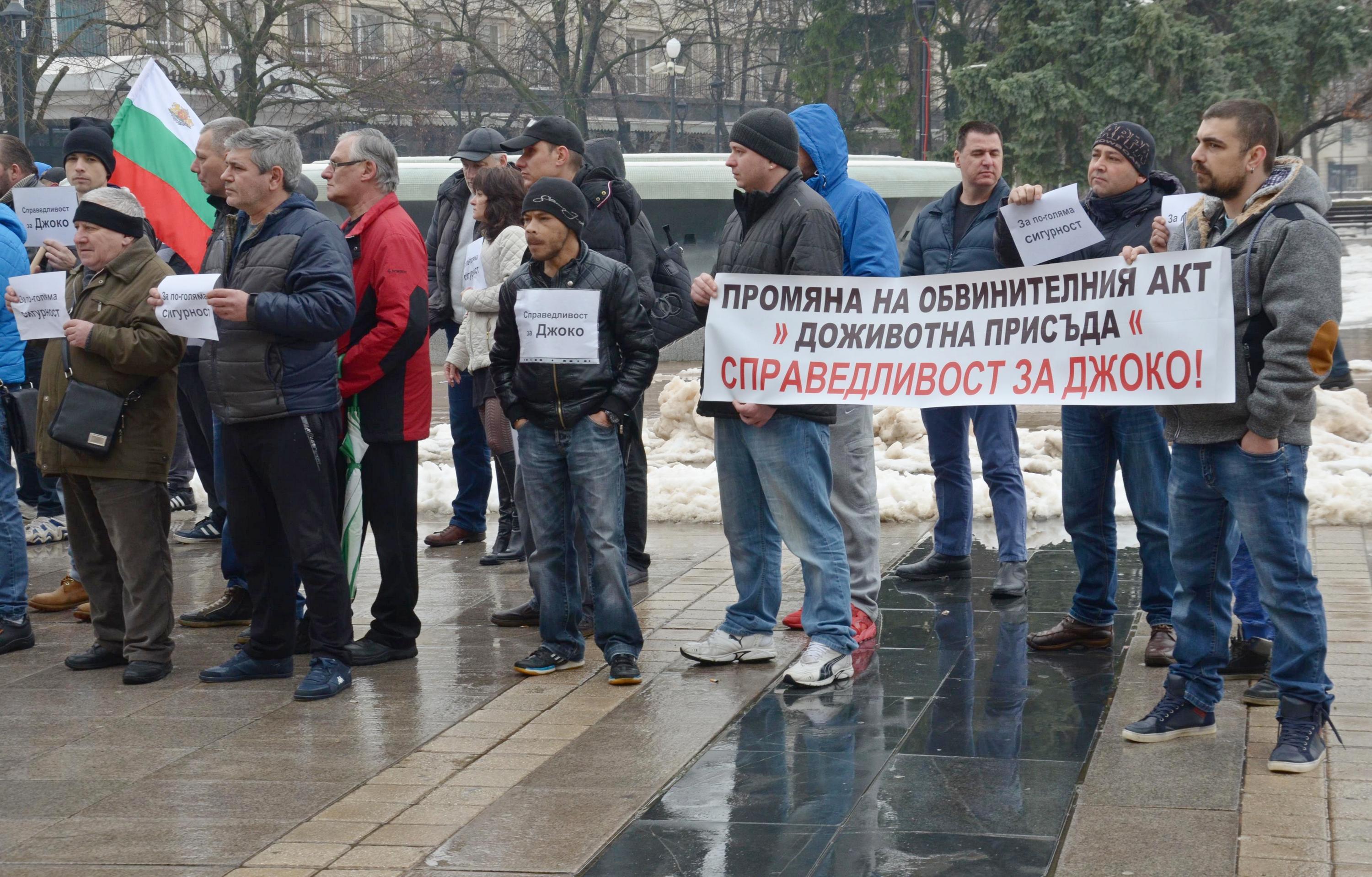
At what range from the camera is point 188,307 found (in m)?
5.57

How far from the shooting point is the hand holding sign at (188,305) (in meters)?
5.55

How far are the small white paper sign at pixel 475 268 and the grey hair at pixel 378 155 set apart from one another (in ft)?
4.86

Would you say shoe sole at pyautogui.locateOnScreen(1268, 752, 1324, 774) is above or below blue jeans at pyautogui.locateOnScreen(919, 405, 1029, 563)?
below

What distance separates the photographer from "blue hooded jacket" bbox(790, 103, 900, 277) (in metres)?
6.02

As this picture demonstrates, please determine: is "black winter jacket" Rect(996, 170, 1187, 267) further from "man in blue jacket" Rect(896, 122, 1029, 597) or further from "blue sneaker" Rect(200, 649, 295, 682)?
"blue sneaker" Rect(200, 649, 295, 682)

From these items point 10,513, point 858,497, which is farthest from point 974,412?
point 10,513

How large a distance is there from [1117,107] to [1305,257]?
113 feet

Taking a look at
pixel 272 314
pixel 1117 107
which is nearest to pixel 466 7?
pixel 1117 107

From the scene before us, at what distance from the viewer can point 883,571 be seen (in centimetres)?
781

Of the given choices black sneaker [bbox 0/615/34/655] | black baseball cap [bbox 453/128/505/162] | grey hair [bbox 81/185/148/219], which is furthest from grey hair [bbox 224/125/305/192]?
black sneaker [bbox 0/615/34/655]

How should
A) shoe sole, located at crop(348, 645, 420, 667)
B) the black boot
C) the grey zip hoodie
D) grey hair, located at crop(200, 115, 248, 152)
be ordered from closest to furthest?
1. the grey zip hoodie
2. shoe sole, located at crop(348, 645, 420, 667)
3. grey hair, located at crop(200, 115, 248, 152)
4. the black boot

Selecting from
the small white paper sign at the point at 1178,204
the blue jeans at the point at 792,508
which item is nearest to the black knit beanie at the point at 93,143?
the blue jeans at the point at 792,508

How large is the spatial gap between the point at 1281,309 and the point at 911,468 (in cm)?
606

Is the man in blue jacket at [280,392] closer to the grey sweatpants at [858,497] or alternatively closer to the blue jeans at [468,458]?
the grey sweatpants at [858,497]
